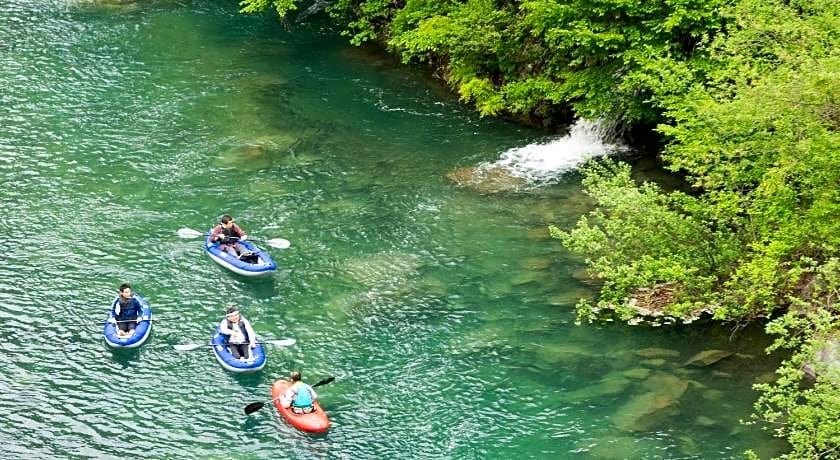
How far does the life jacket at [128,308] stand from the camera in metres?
24.4

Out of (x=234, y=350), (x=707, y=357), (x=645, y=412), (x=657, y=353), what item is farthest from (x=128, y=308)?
(x=707, y=357)

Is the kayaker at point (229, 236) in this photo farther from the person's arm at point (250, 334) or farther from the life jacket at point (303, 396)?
the life jacket at point (303, 396)

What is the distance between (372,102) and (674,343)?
16.3 meters

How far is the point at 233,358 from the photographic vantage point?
2345cm

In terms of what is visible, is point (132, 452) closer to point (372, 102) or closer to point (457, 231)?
point (457, 231)

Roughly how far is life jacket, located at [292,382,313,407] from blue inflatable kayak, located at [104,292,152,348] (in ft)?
15.6

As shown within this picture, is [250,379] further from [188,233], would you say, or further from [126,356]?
[188,233]

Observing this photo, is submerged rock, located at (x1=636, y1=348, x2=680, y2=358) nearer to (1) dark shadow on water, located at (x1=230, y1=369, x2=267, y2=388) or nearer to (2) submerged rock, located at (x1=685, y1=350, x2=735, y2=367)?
(2) submerged rock, located at (x1=685, y1=350, x2=735, y2=367)

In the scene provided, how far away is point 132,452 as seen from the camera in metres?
21.0

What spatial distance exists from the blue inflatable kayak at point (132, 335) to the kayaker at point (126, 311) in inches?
3.4

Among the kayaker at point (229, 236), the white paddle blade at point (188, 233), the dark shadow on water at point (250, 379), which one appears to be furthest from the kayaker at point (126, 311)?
the white paddle blade at point (188, 233)

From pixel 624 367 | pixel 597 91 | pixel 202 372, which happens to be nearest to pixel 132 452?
pixel 202 372

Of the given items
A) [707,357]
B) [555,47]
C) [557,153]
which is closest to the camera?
[707,357]

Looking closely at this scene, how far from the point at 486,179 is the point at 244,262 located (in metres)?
8.33
